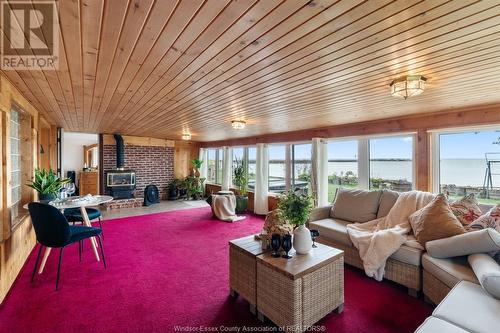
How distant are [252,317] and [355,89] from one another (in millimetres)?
2347

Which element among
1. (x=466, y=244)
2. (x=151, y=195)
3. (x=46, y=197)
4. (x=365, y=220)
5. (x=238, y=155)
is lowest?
(x=151, y=195)

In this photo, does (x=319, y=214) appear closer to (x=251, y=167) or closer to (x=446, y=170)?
(x=446, y=170)

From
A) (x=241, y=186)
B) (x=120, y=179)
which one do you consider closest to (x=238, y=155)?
(x=241, y=186)

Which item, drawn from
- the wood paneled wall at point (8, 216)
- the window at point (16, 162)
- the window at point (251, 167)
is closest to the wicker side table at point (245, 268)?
the wood paneled wall at point (8, 216)

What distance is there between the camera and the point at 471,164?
329 centimetres

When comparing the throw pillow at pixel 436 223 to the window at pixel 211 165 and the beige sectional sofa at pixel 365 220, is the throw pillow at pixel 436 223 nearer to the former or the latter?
the beige sectional sofa at pixel 365 220

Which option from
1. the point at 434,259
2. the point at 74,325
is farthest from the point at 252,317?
the point at 434,259

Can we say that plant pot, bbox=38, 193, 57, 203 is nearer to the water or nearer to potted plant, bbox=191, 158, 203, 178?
the water

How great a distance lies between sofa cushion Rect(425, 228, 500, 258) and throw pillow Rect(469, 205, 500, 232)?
0.82ft

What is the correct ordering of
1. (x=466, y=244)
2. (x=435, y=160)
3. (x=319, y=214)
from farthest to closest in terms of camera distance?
(x=319, y=214)
(x=435, y=160)
(x=466, y=244)

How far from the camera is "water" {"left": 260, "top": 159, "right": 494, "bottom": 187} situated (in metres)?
3.27

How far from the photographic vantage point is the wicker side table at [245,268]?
201cm

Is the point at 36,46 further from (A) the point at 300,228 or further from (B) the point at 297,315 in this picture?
(B) the point at 297,315

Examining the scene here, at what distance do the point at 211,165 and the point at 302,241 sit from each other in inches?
275
